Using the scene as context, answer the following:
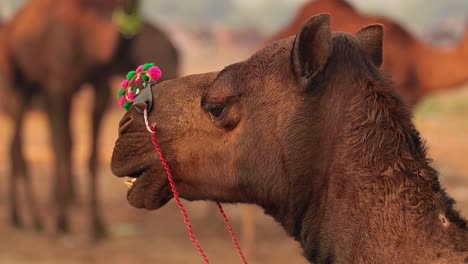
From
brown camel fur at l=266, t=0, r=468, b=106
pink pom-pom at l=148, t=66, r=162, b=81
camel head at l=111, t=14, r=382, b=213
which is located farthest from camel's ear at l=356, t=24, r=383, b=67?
brown camel fur at l=266, t=0, r=468, b=106

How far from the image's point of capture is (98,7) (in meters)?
8.63

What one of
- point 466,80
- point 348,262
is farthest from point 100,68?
point 348,262

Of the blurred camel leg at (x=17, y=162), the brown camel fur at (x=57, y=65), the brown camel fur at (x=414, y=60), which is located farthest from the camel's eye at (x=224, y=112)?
the blurred camel leg at (x=17, y=162)

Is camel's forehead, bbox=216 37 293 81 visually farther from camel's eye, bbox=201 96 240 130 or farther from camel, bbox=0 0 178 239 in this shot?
camel, bbox=0 0 178 239

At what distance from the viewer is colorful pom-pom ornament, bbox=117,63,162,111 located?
2.82 meters

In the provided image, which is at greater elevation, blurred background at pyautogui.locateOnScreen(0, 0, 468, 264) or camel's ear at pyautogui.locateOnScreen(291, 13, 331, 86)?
camel's ear at pyautogui.locateOnScreen(291, 13, 331, 86)

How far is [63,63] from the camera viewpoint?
8.28 metres

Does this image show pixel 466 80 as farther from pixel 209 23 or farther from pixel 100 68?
pixel 209 23

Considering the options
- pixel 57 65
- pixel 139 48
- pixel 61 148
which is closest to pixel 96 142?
pixel 61 148

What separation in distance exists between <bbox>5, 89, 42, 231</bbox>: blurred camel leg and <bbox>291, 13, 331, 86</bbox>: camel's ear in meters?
7.09

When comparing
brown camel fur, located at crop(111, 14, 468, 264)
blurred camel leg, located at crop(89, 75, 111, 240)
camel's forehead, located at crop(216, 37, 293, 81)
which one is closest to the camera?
brown camel fur, located at crop(111, 14, 468, 264)

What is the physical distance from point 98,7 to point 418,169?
6.63 m

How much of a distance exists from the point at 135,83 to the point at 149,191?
1.18ft

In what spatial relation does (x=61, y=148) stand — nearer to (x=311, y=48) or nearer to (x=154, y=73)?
(x=154, y=73)
